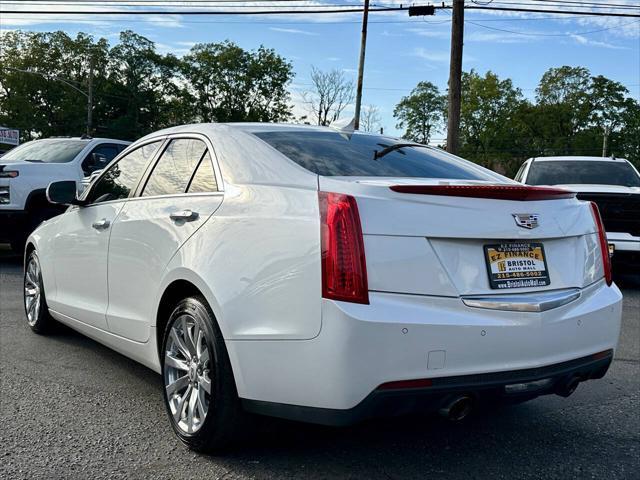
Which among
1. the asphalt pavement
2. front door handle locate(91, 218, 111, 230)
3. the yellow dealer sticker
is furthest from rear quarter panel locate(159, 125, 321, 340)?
front door handle locate(91, 218, 111, 230)

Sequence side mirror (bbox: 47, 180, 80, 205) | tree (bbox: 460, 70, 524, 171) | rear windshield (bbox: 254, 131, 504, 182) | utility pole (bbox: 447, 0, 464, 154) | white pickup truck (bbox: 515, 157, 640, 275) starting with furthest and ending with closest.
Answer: tree (bbox: 460, 70, 524, 171)
utility pole (bbox: 447, 0, 464, 154)
white pickup truck (bbox: 515, 157, 640, 275)
side mirror (bbox: 47, 180, 80, 205)
rear windshield (bbox: 254, 131, 504, 182)

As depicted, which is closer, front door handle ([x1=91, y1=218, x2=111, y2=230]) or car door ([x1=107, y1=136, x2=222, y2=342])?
car door ([x1=107, y1=136, x2=222, y2=342])

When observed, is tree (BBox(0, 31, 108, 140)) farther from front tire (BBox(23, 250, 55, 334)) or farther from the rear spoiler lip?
the rear spoiler lip

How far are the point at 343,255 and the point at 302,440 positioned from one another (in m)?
1.25

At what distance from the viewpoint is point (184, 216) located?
11.0ft

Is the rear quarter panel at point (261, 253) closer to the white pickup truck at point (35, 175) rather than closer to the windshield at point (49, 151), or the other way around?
the white pickup truck at point (35, 175)

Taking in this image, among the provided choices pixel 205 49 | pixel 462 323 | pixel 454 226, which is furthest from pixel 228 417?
pixel 205 49

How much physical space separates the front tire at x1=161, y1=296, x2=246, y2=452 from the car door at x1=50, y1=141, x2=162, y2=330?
1014mm

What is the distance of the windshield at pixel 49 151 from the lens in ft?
34.4

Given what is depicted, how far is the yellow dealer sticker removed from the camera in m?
2.81

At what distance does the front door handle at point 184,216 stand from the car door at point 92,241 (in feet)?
2.65

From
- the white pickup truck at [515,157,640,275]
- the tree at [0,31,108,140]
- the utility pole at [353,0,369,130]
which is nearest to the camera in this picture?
the white pickup truck at [515,157,640,275]

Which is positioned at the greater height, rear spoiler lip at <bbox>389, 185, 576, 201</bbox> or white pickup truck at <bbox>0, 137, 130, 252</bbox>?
rear spoiler lip at <bbox>389, 185, 576, 201</bbox>

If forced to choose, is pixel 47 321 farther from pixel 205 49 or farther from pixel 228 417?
pixel 205 49
